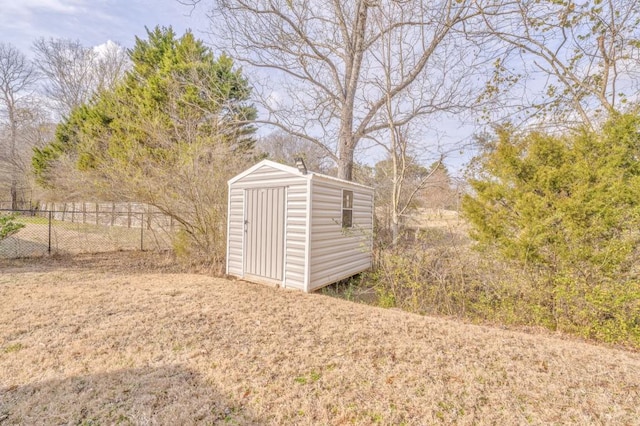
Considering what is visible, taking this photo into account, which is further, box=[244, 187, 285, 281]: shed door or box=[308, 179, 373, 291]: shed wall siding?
box=[244, 187, 285, 281]: shed door

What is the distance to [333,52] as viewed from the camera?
310 inches

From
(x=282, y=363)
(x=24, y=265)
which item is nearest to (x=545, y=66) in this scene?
(x=282, y=363)

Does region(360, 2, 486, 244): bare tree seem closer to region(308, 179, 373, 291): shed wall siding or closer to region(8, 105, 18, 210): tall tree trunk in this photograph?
region(308, 179, 373, 291): shed wall siding

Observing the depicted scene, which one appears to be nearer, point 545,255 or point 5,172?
point 545,255

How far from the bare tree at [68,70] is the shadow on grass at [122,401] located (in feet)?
63.0

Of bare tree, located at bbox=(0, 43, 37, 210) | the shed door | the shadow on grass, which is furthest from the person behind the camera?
bare tree, located at bbox=(0, 43, 37, 210)

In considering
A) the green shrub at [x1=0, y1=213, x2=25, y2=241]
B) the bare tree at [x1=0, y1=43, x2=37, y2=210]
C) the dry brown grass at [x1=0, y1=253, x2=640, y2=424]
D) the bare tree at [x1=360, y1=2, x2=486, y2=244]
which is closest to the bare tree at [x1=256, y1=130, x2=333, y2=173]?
the bare tree at [x1=360, y1=2, x2=486, y2=244]

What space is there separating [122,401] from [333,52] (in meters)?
8.45

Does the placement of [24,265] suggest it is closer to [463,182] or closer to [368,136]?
[368,136]

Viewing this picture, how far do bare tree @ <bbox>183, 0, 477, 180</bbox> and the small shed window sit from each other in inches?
88.5

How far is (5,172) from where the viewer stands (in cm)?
1797

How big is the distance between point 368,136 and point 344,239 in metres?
3.65

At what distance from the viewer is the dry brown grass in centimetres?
180

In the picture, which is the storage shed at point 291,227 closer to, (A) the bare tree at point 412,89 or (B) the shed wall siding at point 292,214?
(B) the shed wall siding at point 292,214
